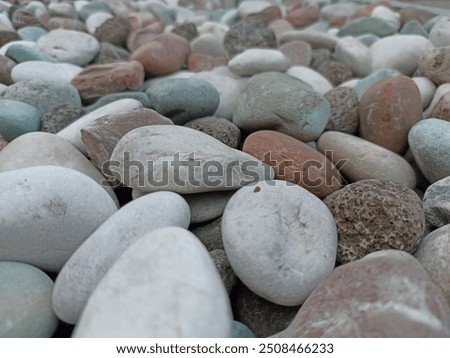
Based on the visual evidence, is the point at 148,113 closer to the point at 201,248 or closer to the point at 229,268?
the point at 229,268

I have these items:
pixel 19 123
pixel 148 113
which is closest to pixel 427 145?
pixel 148 113

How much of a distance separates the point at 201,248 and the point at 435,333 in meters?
0.52

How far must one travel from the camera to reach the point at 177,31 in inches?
153

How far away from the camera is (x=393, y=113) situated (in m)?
1.86

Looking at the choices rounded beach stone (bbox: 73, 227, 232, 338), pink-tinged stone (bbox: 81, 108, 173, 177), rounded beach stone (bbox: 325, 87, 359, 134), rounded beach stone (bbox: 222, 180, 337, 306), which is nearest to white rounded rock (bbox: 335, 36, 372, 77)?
rounded beach stone (bbox: 325, 87, 359, 134)

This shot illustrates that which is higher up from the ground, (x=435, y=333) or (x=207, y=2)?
(x=435, y=333)

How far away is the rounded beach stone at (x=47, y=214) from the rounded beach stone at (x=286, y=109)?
2.58 ft

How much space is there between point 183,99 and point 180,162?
599 millimetres

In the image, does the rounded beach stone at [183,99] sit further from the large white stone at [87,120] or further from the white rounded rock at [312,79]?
the white rounded rock at [312,79]

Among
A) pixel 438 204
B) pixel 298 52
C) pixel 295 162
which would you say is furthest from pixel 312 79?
pixel 438 204

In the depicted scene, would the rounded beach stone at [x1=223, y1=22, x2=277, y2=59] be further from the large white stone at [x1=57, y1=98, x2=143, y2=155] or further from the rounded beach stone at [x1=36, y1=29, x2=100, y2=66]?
the large white stone at [x1=57, y1=98, x2=143, y2=155]

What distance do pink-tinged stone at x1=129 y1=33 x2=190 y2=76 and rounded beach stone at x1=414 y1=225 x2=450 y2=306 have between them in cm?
195

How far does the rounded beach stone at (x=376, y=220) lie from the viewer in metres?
1.29

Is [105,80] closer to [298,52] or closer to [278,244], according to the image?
[298,52]
